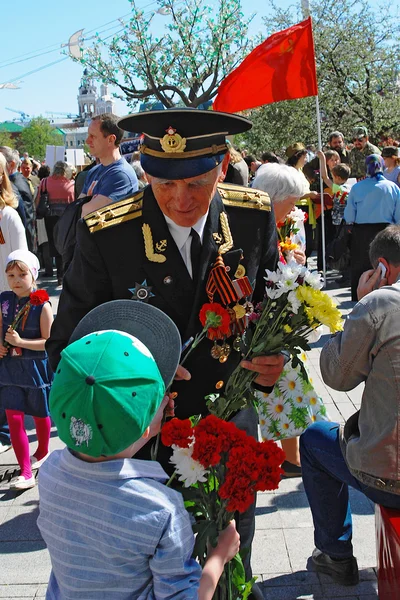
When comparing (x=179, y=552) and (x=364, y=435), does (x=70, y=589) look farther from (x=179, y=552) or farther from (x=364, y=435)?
(x=364, y=435)

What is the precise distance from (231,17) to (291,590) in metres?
22.8

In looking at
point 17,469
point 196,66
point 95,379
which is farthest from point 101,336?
point 196,66

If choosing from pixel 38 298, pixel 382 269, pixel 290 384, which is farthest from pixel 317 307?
pixel 38 298

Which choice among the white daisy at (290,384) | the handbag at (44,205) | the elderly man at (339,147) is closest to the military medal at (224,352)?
the white daisy at (290,384)

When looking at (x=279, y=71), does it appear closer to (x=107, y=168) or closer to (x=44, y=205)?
(x=107, y=168)

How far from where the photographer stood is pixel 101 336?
1.66m

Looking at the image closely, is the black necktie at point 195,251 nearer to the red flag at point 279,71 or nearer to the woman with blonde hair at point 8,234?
the woman with blonde hair at point 8,234

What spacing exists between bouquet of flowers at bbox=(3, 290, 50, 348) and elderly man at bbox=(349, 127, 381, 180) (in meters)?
7.44

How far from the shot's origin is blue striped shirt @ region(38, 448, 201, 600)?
1.62 m

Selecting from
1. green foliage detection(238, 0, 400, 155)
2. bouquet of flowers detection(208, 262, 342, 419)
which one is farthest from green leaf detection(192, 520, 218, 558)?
green foliage detection(238, 0, 400, 155)

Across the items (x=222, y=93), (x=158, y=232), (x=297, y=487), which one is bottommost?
(x=297, y=487)

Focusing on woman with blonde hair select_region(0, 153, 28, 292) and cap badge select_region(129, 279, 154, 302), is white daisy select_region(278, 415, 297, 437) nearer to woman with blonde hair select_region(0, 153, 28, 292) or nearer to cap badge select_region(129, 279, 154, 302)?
cap badge select_region(129, 279, 154, 302)

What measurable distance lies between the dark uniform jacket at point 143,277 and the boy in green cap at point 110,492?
65cm

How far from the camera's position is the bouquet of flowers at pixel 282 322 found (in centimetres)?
214
